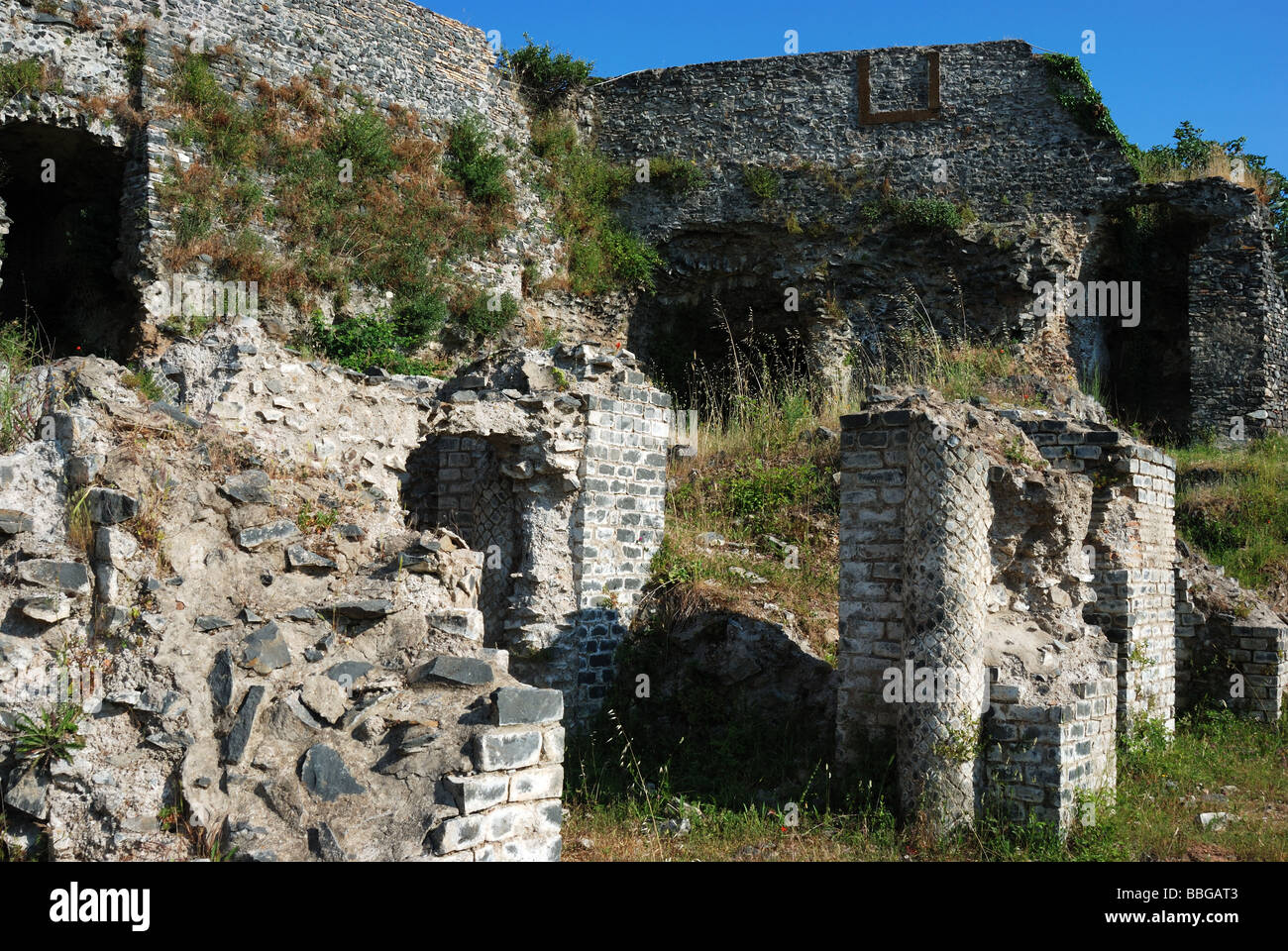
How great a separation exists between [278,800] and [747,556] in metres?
7.29

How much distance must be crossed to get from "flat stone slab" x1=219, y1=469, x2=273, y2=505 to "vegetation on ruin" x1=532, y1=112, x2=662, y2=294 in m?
13.1

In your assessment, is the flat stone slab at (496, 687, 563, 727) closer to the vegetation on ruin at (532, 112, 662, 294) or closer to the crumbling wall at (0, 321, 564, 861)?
the crumbling wall at (0, 321, 564, 861)

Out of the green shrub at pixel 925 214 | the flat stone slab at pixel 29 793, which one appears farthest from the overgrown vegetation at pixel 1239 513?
the flat stone slab at pixel 29 793

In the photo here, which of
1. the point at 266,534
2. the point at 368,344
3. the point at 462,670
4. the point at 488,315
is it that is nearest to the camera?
the point at 462,670

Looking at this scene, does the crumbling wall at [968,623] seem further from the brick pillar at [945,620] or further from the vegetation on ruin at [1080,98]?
the vegetation on ruin at [1080,98]

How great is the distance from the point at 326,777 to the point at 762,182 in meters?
16.4

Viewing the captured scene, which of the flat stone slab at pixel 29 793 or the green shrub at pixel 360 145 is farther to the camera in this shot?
the green shrub at pixel 360 145

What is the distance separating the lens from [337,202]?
1485cm

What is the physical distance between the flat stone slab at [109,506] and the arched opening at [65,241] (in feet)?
31.4

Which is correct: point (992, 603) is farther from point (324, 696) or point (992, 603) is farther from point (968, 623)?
point (324, 696)

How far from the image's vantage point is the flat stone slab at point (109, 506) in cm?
443

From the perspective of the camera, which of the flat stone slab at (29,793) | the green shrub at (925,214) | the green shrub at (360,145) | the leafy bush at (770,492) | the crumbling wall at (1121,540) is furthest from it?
the green shrub at (925,214)

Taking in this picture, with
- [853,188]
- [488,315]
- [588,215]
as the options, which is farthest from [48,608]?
[853,188]

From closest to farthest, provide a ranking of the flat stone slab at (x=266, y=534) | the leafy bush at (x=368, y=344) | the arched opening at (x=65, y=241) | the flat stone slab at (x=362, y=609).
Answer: the flat stone slab at (x=362, y=609) < the flat stone slab at (x=266, y=534) < the arched opening at (x=65, y=241) < the leafy bush at (x=368, y=344)
